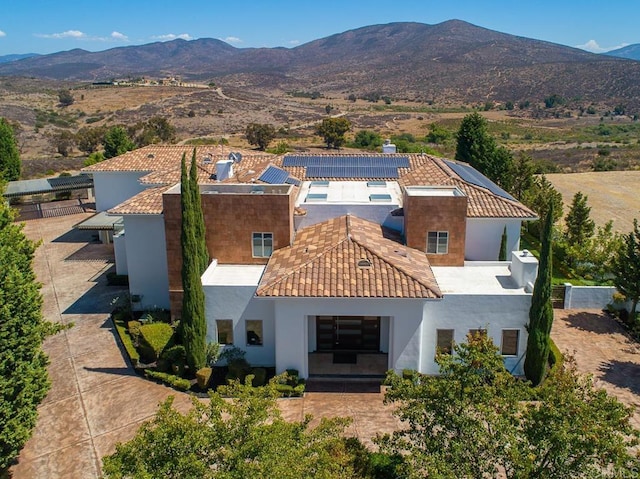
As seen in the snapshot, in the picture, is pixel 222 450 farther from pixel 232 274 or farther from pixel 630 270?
pixel 630 270

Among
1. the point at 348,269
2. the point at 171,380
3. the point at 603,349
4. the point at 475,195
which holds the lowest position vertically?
the point at 603,349

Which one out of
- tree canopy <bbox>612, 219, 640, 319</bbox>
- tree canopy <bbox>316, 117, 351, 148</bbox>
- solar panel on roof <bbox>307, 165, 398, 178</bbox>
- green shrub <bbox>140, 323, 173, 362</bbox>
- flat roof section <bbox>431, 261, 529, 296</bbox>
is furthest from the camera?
tree canopy <bbox>316, 117, 351, 148</bbox>

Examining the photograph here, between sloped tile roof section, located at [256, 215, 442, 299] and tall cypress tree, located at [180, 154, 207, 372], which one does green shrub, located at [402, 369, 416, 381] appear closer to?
sloped tile roof section, located at [256, 215, 442, 299]

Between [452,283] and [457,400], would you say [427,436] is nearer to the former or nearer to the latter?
[457,400]

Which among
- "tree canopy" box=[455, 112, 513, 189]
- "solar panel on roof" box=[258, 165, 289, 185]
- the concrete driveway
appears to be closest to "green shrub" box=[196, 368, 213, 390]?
the concrete driveway

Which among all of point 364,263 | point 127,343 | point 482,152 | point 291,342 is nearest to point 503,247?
point 364,263

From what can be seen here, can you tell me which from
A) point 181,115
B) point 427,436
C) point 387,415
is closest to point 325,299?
point 387,415
